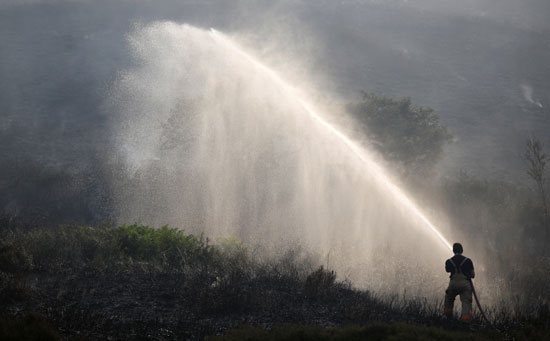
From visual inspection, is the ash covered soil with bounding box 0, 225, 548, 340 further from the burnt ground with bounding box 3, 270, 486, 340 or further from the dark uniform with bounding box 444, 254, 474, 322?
the dark uniform with bounding box 444, 254, 474, 322

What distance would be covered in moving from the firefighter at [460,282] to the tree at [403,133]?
13.8 metres

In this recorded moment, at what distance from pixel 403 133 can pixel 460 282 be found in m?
15.6

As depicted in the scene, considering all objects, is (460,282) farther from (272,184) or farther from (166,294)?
(272,184)

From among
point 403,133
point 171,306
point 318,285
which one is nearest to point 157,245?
point 171,306

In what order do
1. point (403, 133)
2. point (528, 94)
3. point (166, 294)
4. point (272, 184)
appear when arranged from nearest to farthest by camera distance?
point (166, 294) → point (272, 184) → point (403, 133) → point (528, 94)

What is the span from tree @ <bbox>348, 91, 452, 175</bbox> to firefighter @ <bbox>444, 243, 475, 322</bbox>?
13.8 metres

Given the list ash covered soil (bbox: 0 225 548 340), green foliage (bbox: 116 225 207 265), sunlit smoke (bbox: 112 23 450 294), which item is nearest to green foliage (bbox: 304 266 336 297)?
ash covered soil (bbox: 0 225 548 340)

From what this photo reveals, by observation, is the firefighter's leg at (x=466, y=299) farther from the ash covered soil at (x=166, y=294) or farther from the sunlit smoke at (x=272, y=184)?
the sunlit smoke at (x=272, y=184)

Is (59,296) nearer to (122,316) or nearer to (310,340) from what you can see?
(122,316)

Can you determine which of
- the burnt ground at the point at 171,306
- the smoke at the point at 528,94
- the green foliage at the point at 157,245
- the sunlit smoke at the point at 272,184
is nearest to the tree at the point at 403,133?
the sunlit smoke at the point at 272,184

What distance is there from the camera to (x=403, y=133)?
24.7 metres

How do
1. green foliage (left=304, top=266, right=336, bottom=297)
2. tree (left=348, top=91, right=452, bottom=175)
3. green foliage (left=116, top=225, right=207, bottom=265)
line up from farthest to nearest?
tree (left=348, top=91, right=452, bottom=175) < green foliage (left=116, top=225, right=207, bottom=265) < green foliage (left=304, top=266, right=336, bottom=297)

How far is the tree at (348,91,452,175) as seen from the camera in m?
23.9

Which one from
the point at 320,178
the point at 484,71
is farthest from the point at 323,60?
the point at 320,178
